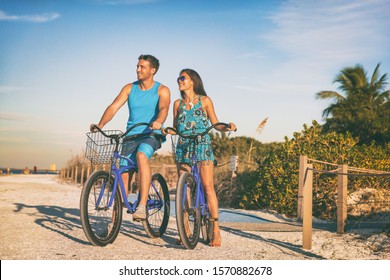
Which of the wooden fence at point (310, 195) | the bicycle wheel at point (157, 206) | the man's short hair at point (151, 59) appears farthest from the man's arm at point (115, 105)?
the wooden fence at point (310, 195)

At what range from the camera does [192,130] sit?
5.07 metres

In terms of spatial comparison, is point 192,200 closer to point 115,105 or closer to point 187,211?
point 187,211

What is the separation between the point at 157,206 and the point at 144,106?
112 cm

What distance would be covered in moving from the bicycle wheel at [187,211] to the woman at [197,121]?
230mm

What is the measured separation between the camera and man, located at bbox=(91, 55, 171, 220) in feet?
16.2

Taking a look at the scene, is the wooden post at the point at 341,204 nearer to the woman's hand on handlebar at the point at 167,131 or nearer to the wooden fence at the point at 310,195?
the wooden fence at the point at 310,195

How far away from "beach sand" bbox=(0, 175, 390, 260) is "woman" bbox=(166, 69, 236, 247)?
0.57 metres

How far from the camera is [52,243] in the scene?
204 inches

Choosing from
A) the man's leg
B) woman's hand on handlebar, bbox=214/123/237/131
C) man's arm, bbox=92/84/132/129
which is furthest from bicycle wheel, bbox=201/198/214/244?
man's arm, bbox=92/84/132/129

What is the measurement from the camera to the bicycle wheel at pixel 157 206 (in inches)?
215

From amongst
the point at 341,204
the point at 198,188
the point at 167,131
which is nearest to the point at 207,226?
the point at 198,188

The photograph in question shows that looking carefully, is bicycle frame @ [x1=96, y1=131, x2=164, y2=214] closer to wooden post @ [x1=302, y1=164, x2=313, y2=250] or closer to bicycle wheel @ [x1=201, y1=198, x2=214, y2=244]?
bicycle wheel @ [x1=201, y1=198, x2=214, y2=244]

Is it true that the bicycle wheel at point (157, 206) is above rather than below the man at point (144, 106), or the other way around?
below
